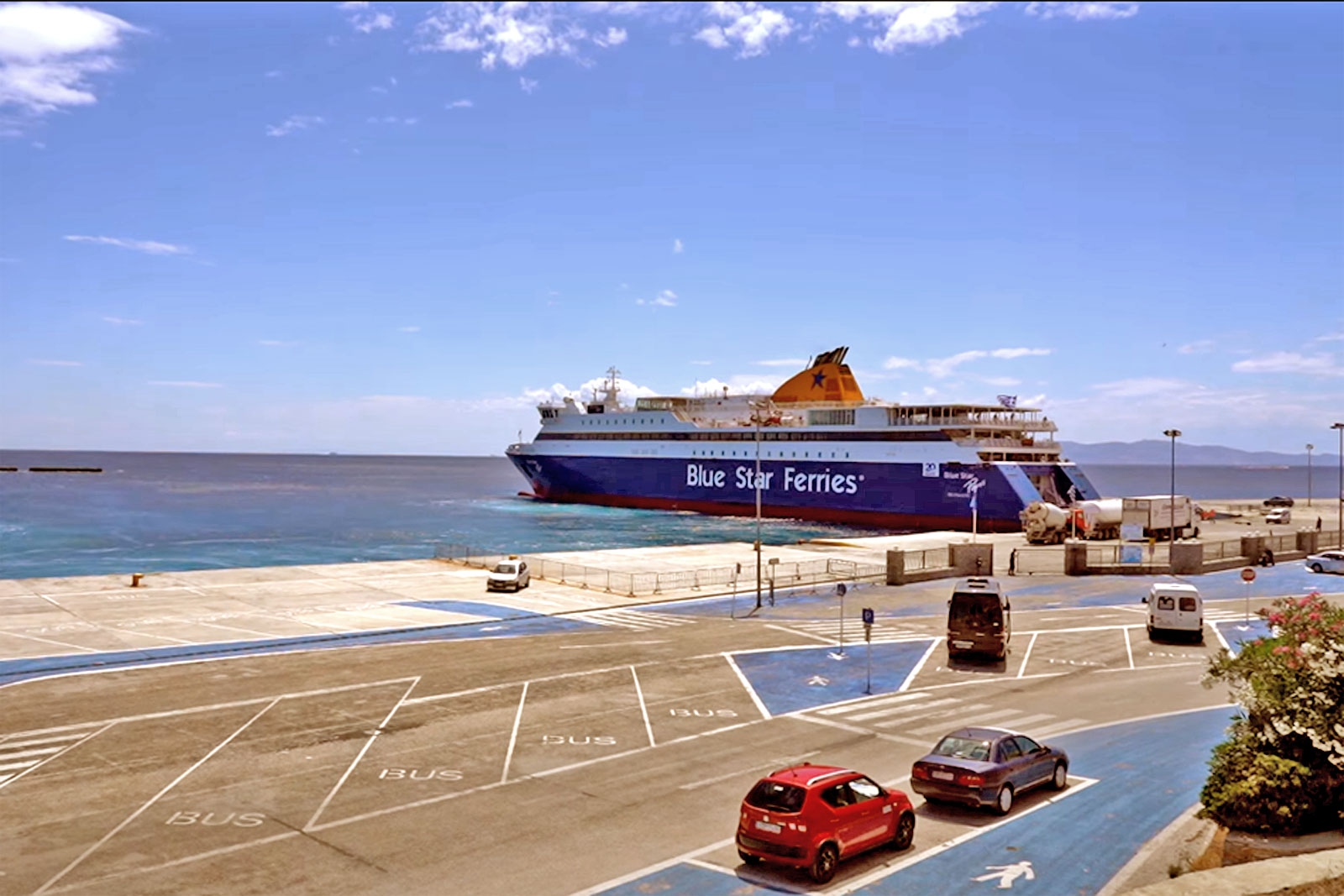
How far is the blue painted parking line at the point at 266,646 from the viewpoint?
2625 cm

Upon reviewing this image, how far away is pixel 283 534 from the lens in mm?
95375

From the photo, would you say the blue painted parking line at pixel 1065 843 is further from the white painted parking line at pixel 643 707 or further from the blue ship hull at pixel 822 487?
the blue ship hull at pixel 822 487

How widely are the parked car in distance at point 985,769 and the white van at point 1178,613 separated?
16902 mm

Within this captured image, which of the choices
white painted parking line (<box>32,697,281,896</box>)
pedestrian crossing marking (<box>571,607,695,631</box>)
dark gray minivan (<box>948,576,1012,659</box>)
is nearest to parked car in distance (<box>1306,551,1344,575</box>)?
dark gray minivan (<box>948,576,1012,659</box>)

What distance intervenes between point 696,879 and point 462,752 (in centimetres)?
713

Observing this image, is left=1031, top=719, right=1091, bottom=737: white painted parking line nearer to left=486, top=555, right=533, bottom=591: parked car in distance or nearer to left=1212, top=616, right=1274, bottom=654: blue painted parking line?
left=1212, top=616, right=1274, bottom=654: blue painted parking line

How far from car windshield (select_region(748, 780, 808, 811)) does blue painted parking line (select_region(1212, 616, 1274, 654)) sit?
864 inches

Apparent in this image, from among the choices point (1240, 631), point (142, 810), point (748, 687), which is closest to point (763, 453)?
point (1240, 631)

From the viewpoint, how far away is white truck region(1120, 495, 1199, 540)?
227 ft

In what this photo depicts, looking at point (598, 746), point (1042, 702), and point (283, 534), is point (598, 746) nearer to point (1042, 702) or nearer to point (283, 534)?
point (1042, 702)

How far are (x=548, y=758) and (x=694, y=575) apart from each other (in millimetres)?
29879

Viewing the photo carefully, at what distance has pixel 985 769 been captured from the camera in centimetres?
1496

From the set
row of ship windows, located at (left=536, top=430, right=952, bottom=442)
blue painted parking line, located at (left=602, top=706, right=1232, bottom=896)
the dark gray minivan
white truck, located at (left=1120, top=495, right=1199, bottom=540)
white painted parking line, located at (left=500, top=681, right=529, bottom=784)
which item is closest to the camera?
blue painted parking line, located at (left=602, top=706, right=1232, bottom=896)

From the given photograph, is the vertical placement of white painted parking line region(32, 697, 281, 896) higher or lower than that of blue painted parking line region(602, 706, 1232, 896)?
lower
